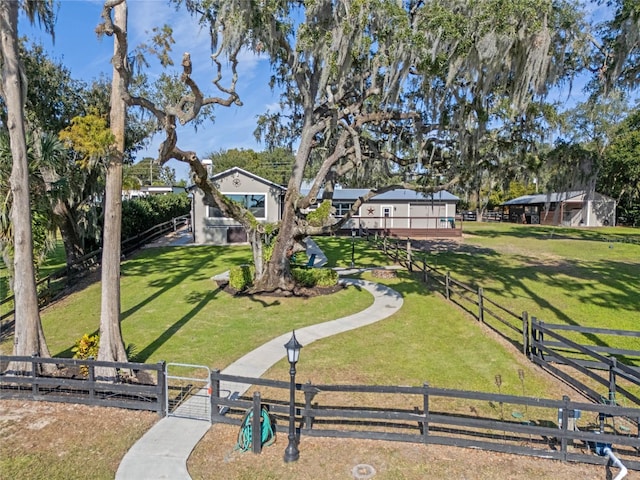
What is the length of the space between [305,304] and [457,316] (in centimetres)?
512

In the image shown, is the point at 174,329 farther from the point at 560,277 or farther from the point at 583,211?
the point at 583,211

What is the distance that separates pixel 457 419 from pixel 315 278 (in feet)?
34.4

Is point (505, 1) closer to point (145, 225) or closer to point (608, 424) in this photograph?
point (608, 424)

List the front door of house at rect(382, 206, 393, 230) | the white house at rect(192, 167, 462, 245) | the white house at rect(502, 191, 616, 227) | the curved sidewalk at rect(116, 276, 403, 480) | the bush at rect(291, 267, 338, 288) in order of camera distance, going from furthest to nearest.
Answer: the white house at rect(502, 191, 616, 227) → the front door of house at rect(382, 206, 393, 230) → the white house at rect(192, 167, 462, 245) → the bush at rect(291, 267, 338, 288) → the curved sidewalk at rect(116, 276, 403, 480)

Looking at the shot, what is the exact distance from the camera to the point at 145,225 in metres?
28.4

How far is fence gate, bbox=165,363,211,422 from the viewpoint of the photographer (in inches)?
267

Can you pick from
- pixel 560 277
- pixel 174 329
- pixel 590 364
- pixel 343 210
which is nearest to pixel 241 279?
pixel 174 329

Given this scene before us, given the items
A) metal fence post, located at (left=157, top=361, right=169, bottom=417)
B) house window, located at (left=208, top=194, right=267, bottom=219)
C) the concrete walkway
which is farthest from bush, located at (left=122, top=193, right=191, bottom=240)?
metal fence post, located at (left=157, top=361, right=169, bottom=417)

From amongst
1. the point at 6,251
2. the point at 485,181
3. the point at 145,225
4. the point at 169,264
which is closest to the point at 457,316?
the point at 485,181

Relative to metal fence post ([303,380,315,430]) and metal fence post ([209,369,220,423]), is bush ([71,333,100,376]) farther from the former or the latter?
metal fence post ([303,380,315,430])

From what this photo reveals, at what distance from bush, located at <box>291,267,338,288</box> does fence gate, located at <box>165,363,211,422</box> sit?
775cm

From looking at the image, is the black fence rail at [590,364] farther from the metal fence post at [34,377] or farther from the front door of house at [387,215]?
the front door of house at [387,215]

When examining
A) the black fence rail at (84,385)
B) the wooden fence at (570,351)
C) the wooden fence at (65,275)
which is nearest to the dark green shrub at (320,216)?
the wooden fence at (570,351)

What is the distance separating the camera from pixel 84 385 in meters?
7.08
